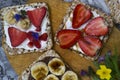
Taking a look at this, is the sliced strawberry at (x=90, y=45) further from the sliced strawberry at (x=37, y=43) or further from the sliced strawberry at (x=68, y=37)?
the sliced strawberry at (x=37, y=43)

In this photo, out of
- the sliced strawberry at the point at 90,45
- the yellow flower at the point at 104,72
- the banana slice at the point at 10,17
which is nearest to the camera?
the yellow flower at the point at 104,72

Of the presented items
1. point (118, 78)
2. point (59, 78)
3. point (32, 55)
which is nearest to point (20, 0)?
point (32, 55)

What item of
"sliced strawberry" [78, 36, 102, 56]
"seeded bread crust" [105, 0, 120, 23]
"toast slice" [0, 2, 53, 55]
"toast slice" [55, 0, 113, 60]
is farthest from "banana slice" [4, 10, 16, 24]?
"seeded bread crust" [105, 0, 120, 23]

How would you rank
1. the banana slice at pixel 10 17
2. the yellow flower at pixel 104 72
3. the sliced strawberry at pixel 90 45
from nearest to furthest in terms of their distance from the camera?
the yellow flower at pixel 104 72, the sliced strawberry at pixel 90 45, the banana slice at pixel 10 17

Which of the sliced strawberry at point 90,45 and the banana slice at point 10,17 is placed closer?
the sliced strawberry at point 90,45

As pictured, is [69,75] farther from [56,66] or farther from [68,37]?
[68,37]

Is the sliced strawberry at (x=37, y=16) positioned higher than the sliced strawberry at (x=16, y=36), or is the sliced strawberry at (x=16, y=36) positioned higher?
the sliced strawberry at (x=37, y=16)

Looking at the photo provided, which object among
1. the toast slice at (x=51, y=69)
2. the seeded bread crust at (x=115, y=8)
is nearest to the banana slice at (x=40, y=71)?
the toast slice at (x=51, y=69)

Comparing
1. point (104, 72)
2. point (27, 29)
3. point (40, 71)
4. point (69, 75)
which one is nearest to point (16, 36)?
point (27, 29)
